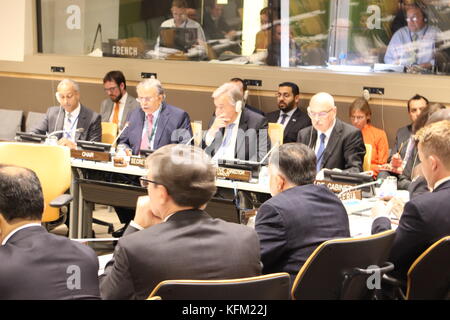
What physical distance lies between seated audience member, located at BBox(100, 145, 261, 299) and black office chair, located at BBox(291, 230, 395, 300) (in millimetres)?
272

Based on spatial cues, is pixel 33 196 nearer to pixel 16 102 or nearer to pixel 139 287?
pixel 139 287

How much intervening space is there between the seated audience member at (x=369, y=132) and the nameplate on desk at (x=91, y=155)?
2.51 m

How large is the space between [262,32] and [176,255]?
615 cm

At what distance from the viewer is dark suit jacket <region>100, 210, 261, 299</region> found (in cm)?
254

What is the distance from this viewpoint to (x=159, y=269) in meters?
2.54

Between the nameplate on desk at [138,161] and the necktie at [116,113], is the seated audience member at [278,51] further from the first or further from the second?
the nameplate on desk at [138,161]

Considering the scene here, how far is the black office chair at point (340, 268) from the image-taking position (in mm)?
2932

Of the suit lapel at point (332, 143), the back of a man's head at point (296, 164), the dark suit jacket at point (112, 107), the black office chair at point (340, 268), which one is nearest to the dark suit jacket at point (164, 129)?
the suit lapel at point (332, 143)

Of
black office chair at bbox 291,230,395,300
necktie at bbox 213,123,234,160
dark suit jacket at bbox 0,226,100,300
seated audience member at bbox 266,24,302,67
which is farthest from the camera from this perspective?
seated audience member at bbox 266,24,302,67

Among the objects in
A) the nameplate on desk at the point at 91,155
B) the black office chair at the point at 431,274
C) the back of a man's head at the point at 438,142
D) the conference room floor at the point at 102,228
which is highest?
the back of a man's head at the point at 438,142

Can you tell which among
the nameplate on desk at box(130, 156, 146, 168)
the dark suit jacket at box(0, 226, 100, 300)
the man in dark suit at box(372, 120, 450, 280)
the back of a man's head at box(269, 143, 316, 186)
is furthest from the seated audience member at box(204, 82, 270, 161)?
the dark suit jacket at box(0, 226, 100, 300)

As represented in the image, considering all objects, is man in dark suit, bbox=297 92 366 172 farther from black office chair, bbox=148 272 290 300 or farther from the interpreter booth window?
black office chair, bbox=148 272 290 300

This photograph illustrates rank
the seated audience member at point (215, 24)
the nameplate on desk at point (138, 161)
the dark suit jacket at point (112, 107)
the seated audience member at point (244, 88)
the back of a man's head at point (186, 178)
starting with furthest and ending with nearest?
1. the seated audience member at point (215, 24)
2. the dark suit jacket at point (112, 107)
3. the seated audience member at point (244, 88)
4. the nameplate on desk at point (138, 161)
5. the back of a man's head at point (186, 178)
